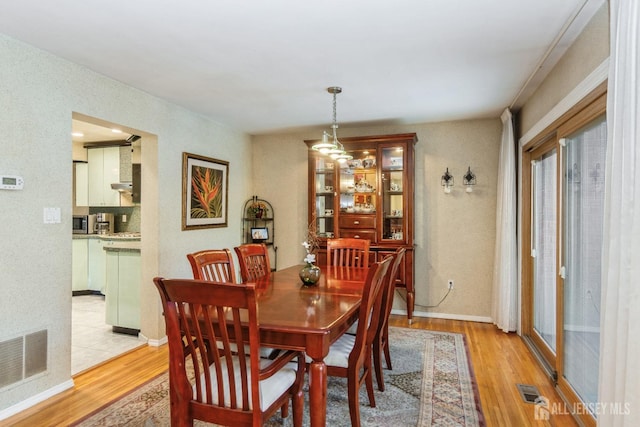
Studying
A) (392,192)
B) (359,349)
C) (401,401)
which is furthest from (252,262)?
(392,192)

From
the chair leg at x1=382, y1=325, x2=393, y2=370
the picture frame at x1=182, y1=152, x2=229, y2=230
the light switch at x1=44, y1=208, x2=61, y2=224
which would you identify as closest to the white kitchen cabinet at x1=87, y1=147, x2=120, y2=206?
the picture frame at x1=182, y1=152, x2=229, y2=230

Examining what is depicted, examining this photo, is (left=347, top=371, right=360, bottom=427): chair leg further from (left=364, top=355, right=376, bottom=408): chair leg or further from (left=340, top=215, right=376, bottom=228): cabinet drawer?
(left=340, top=215, right=376, bottom=228): cabinet drawer

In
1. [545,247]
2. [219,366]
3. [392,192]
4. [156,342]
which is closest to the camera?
[219,366]

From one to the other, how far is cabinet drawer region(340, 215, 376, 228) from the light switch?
294 centimetres

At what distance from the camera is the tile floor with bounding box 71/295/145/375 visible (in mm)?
3361

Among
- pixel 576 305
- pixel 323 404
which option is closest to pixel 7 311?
pixel 323 404

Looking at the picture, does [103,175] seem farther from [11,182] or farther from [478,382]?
[478,382]

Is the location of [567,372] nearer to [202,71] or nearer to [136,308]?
[202,71]

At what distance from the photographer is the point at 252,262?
3232mm

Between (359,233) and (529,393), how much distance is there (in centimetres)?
244

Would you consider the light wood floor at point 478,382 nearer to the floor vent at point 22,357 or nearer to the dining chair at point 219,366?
the floor vent at point 22,357

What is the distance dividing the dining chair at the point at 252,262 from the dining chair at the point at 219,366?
1165 mm

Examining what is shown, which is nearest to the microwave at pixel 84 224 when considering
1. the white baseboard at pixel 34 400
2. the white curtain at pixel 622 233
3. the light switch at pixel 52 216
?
the light switch at pixel 52 216

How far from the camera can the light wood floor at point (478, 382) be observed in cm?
240
